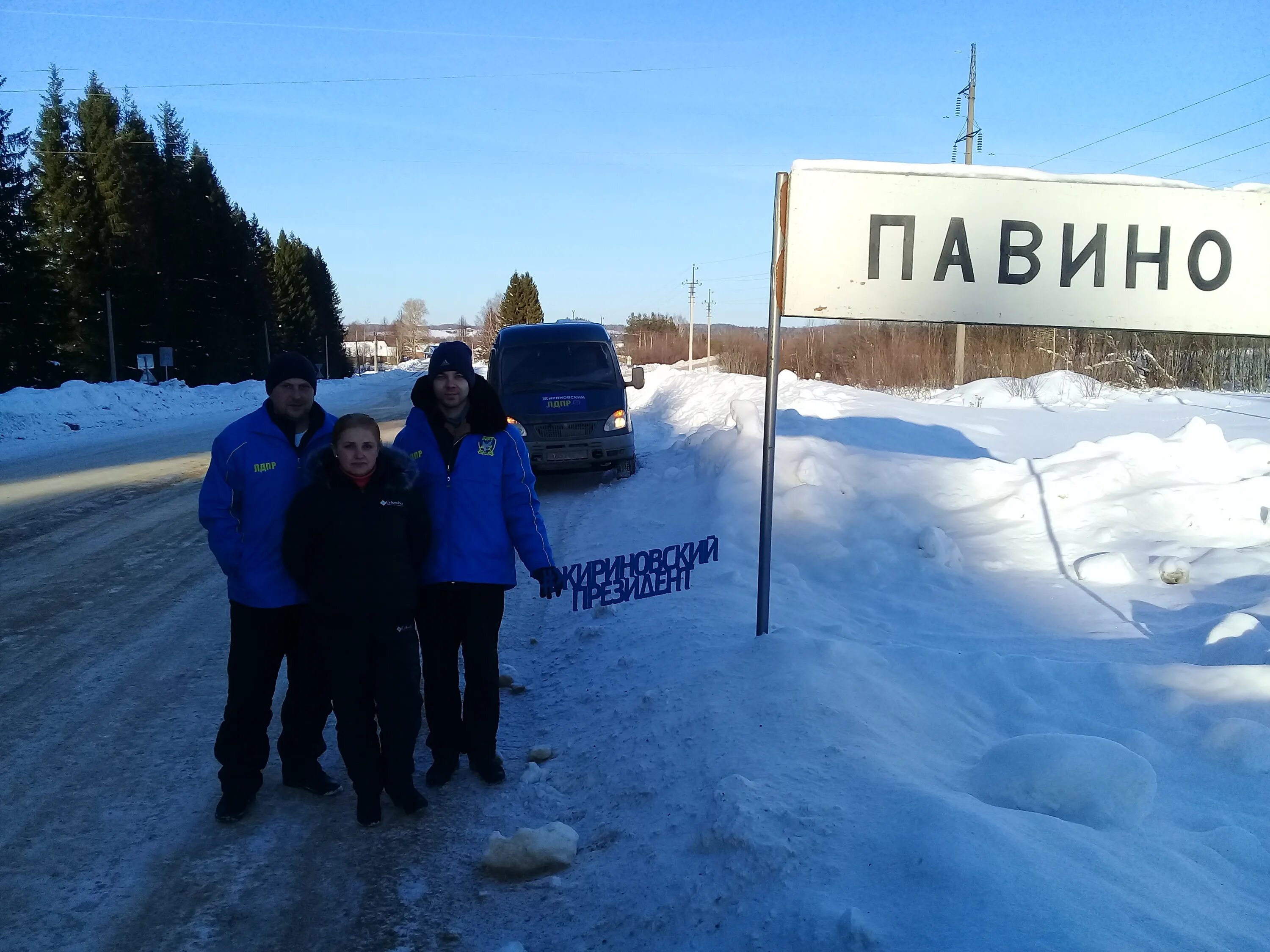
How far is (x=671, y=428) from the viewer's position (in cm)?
1898

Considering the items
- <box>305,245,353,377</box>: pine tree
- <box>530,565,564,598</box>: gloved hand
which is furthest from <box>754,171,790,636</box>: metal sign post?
<box>305,245,353,377</box>: pine tree

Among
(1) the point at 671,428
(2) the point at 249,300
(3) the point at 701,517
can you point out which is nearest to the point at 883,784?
(3) the point at 701,517

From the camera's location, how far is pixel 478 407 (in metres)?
3.97

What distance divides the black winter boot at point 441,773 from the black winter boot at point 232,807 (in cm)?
74

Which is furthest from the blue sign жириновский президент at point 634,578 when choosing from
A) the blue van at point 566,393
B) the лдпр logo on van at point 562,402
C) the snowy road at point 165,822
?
the лдпр logo on van at point 562,402

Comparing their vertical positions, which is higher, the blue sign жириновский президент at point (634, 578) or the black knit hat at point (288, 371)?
the black knit hat at point (288, 371)

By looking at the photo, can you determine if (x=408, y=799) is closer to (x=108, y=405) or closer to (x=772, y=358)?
(x=772, y=358)

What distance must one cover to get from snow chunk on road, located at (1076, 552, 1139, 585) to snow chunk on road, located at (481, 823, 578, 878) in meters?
5.33

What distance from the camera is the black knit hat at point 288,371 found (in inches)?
149

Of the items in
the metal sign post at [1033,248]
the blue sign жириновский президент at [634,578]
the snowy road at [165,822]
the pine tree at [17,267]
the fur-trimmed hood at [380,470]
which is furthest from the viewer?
the pine tree at [17,267]

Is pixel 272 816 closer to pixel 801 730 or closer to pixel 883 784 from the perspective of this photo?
pixel 801 730

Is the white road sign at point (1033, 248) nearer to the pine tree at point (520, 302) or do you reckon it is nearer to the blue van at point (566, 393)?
the blue van at point (566, 393)

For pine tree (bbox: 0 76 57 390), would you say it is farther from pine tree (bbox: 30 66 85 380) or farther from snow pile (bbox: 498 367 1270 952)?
snow pile (bbox: 498 367 1270 952)

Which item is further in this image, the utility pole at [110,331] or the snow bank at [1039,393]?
the utility pole at [110,331]
